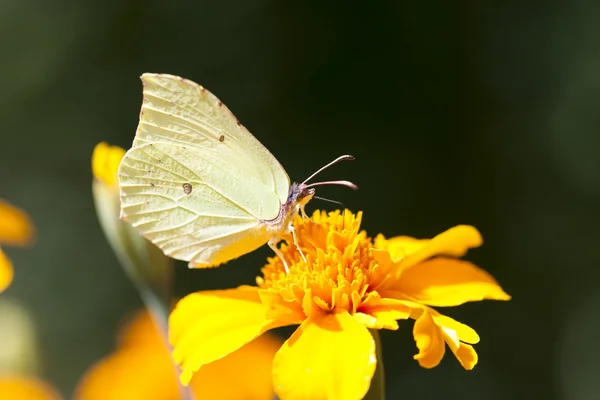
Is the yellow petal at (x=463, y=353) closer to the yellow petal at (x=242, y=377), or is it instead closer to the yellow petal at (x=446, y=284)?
the yellow petal at (x=446, y=284)

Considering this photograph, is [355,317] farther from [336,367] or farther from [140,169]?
[140,169]

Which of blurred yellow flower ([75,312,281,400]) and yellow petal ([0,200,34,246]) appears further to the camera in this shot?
blurred yellow flower ([75,312,281,400])

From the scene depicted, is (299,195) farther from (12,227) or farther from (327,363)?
(12,227)

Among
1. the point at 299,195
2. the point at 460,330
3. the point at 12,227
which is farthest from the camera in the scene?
the point at 12,227

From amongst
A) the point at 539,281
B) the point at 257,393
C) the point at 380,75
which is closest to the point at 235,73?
the point at 380,75

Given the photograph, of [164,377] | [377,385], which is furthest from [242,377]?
[377,385]

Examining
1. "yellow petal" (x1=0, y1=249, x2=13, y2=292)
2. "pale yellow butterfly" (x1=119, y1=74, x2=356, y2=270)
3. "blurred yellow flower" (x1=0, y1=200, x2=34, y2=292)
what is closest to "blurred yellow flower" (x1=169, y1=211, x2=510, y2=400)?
"pale yellow butterfly" (x1=119, y1=74, x2=356, y2=270)

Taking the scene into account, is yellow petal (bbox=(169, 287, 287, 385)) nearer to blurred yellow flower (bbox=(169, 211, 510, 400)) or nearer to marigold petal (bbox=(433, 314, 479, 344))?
blurred yellow flower (bbox=(169, 211, 510, 400))
